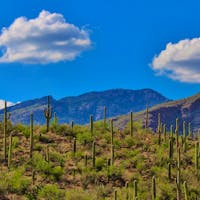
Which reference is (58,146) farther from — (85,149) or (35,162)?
(35,162)

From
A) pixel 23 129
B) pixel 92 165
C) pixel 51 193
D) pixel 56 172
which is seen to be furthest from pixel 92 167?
pixel 23 129

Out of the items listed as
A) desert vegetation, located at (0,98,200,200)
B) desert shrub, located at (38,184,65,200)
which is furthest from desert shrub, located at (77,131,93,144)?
desert shrub, located at (38,184,65,200)

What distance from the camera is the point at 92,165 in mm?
32531

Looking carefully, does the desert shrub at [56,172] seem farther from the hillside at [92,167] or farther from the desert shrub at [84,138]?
the desert shrub at [84,138]

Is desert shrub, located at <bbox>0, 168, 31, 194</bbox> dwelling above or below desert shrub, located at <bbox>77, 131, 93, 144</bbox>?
below

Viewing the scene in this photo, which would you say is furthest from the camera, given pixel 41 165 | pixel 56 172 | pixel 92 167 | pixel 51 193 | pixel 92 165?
pixel 92 165

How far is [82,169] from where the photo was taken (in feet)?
105

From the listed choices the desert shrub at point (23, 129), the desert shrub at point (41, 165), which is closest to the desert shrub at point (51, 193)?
the desert shrub at point (41, 165)

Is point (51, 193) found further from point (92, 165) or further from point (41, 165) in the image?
point (92, 165)

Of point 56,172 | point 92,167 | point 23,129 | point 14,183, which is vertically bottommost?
point 14,183

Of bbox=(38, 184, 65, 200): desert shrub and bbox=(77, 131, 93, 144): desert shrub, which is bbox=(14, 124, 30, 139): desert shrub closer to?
bbox=(77, 131, 93, 144): desert shrub

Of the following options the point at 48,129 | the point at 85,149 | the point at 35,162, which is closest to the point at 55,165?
the point at 35,162

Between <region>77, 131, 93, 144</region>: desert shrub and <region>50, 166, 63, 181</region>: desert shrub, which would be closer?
<region>50, 166, 63, 181</region>: desert shrub

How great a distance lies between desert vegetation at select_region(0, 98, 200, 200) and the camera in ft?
92.3
